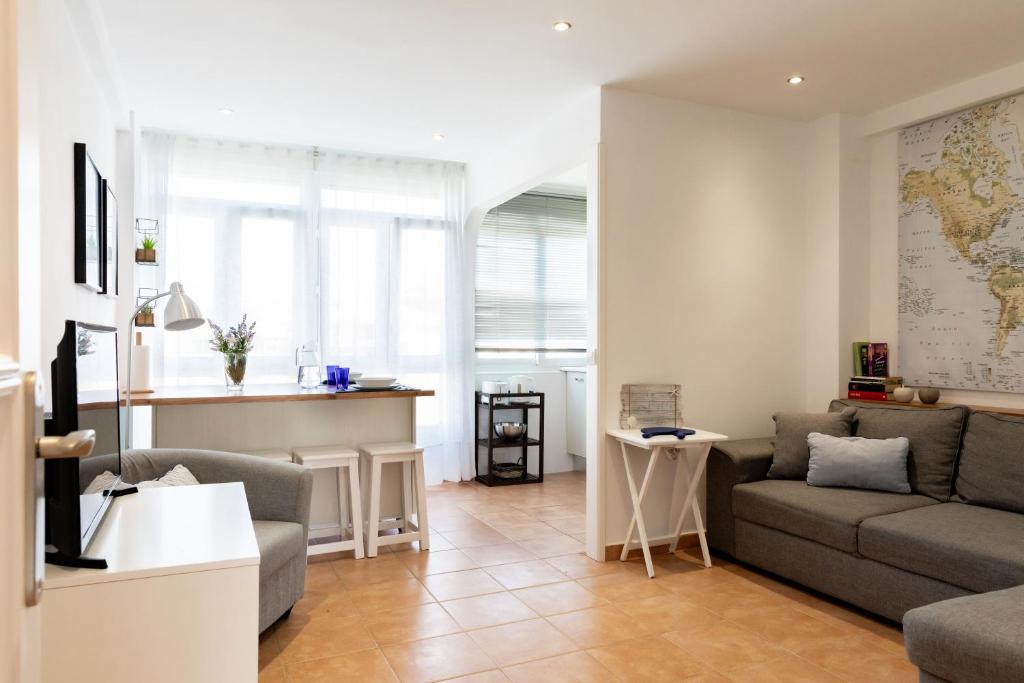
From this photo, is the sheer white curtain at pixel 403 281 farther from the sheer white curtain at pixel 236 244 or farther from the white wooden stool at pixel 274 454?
the white wooden stool at pixel 274 454

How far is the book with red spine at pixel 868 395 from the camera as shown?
405cm

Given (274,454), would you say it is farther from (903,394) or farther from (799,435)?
(903,394)

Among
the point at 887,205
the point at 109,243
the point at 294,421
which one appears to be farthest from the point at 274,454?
the point at 887,205

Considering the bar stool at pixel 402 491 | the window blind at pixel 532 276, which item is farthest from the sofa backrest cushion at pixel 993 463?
the window blind at pixel 532 276

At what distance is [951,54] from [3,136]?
159 inches

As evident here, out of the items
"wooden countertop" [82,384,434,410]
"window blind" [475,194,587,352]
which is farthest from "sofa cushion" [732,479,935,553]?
"window blind" [475,194,587,352]

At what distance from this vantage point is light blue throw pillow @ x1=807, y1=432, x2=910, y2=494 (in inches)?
135

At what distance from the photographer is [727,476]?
153 inches

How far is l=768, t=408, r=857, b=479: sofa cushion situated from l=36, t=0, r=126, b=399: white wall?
343cm

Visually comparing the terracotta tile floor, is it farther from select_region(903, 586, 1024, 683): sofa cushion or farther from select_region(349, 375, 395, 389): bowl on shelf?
select_region(349, 375, 395, 389): bowl on shelf

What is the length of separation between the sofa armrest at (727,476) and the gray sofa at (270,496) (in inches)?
89.5

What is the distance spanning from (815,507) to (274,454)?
112 inches

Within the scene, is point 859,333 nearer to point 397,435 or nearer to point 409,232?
point 397,435

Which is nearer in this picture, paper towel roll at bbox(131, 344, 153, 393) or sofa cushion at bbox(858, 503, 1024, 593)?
sofa cushion at bbox(858, 503, 1024, 593)
